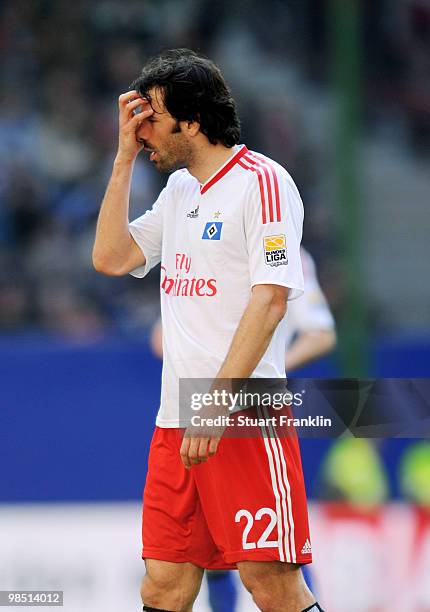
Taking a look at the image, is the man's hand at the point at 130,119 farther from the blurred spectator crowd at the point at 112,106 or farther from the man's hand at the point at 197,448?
the blurred spectator crowd at the point at 112,106

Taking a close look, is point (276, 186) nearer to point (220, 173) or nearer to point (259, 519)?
point (220, 173)

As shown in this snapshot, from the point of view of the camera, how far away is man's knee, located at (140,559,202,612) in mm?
3531

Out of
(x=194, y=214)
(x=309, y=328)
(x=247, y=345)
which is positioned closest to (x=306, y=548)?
(x=247, y=345)

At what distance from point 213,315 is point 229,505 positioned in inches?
21.4

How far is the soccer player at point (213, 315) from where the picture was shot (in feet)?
11.2

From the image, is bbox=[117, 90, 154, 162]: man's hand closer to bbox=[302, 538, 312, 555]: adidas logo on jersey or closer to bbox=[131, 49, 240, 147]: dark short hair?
bbox=[131, 49, 240, 147]: dark short hair

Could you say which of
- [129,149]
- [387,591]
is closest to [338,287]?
[387,591]

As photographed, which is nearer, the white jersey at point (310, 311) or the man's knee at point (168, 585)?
the man's knee at point (168, 585)

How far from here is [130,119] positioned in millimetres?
3582

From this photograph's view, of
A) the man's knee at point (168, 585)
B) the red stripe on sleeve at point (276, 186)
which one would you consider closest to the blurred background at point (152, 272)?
the man's knee at point (168, 585)

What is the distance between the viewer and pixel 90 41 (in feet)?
29.7

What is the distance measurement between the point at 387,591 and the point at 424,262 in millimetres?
4077

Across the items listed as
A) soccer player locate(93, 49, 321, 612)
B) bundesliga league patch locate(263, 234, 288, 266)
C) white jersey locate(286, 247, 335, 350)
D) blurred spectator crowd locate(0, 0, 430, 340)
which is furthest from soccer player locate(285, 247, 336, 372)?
blurred spectator crowd locate(0, 0, 430, 340)

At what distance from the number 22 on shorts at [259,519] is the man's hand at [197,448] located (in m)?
0.23
